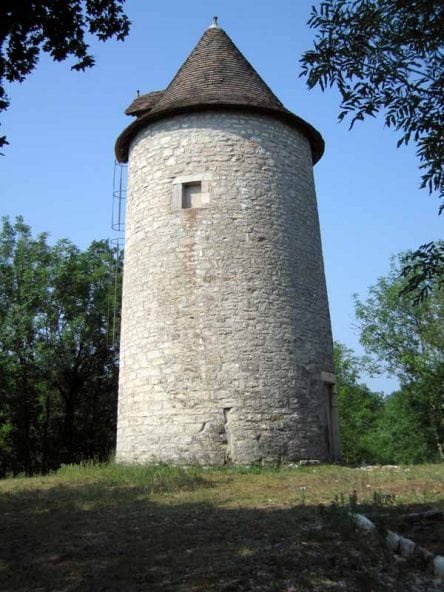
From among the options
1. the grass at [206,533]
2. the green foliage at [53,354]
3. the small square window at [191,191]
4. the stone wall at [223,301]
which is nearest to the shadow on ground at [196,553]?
the grass at [206,533]

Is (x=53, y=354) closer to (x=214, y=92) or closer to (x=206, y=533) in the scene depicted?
(x=214, y=92)

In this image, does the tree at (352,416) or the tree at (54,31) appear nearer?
the tree at (54,31)

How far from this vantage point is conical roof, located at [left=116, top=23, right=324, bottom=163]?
12.8 m

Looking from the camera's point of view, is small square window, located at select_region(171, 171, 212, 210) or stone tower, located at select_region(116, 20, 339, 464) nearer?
stone tower, located at select_region(116, 20, 339, 464)

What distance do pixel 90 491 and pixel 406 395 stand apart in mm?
19090

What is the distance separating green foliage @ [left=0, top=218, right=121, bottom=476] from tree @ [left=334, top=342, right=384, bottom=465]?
47.5 feet

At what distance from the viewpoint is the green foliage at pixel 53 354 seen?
69.3ft

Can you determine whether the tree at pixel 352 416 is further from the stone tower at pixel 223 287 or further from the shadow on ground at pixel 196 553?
the shadow on ground at pixel 196 553

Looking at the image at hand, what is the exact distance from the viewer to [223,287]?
38.4 feet

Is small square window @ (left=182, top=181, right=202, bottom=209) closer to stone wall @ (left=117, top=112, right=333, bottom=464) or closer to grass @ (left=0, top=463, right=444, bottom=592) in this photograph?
stone wall @ (left=117, top=112, right=333, bottom=464)

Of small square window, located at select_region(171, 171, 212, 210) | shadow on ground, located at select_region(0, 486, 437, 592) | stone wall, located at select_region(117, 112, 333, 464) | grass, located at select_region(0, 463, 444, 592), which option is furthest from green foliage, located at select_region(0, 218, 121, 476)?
shadow on ground, located at select_region(0, 486, 437, 592)

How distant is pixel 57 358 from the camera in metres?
21.4

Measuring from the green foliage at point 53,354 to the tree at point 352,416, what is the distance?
1448cm

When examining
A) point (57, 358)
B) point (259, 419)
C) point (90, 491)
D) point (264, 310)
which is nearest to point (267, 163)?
point (264, 310)
